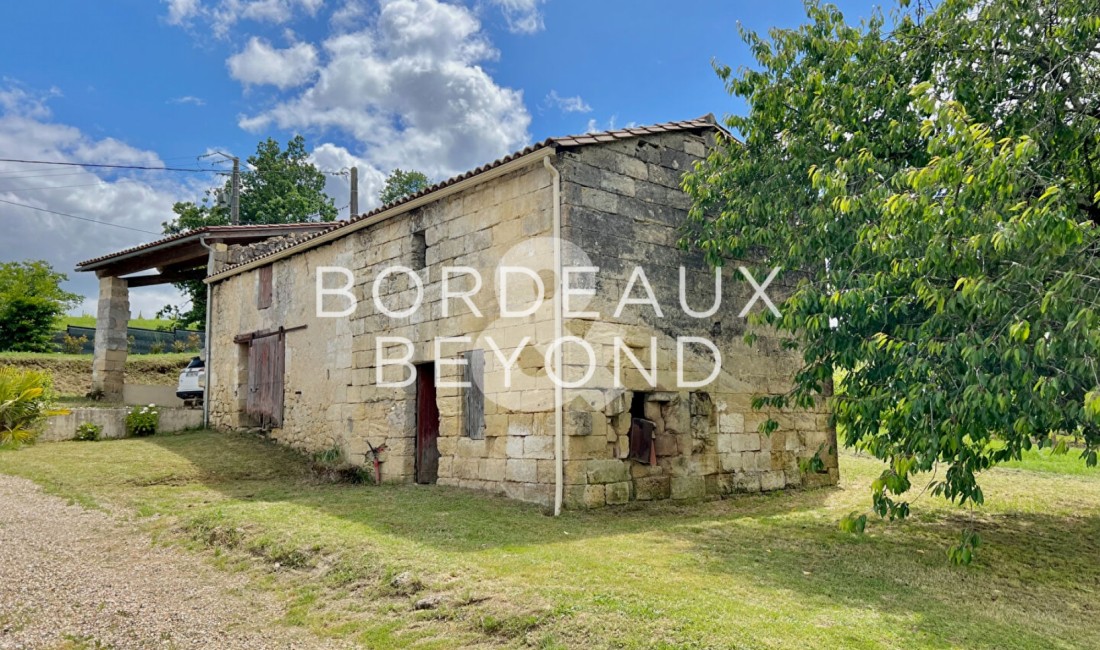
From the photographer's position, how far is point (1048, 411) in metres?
Answer: 5.31

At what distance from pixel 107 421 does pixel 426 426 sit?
7307 mm

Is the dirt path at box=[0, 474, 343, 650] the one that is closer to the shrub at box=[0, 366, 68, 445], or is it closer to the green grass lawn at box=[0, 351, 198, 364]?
the shrub at box=[0, 366, 68, 445]

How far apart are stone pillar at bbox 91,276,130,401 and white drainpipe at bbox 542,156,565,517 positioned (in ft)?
47.0

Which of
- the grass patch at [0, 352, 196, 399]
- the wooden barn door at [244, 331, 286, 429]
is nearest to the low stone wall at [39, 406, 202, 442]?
the wooden barn door at [244, 331, 286, 429]

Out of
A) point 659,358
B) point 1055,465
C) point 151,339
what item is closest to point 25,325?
point 151,339

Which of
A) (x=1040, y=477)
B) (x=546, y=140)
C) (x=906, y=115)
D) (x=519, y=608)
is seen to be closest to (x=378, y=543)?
(x=519, y=608)

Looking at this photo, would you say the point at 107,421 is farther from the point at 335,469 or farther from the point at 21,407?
the point at 335,469

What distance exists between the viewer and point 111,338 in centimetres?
1842

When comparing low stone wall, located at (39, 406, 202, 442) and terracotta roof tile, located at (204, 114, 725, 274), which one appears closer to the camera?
terracotta roof tile, located at (204, 114, 725, 274)

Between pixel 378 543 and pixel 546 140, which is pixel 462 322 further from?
pixel 378 543

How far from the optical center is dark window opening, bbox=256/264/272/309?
14203 millimetres

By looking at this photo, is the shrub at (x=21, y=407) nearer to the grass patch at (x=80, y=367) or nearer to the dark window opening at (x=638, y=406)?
the grass patch at (x=80, y=367)

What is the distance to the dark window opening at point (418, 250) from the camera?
1066cm

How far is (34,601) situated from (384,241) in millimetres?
6657
